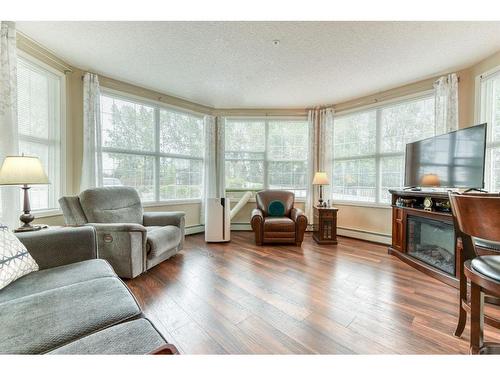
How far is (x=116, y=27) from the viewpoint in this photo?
1892 mm

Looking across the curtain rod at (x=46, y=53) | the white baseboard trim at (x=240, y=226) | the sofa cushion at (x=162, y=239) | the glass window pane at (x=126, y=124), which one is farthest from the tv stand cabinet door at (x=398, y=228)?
the curtain rod at (x=46, y=53)

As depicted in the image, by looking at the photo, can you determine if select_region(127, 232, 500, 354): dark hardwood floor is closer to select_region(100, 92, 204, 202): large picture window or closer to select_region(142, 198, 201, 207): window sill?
select_region(142, 198, 201, 207): window sill

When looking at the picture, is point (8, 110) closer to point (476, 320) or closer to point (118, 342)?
point (118, 342)

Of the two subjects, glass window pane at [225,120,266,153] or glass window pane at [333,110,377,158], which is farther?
glass window pane at [225,120,266,153]

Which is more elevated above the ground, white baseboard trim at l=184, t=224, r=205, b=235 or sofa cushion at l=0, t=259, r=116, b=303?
sofa cushion at l=0, t=259, r=116, b=303

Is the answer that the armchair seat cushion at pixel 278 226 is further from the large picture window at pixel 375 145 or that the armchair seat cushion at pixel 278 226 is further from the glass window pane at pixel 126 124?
the glass window pane at pixel 126 124

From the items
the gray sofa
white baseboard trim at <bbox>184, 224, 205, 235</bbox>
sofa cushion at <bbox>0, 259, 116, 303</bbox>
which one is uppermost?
the gray sofa

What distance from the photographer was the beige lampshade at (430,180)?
2.37 m

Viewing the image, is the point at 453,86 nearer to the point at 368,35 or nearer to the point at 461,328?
the point at 368,35

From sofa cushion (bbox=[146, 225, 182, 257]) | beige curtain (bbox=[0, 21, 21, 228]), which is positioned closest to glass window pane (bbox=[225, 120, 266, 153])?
sofa cushion (bbox=[146, 225, 182, 257])

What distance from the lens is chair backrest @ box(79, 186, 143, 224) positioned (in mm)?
2273

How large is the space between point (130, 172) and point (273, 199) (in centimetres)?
241
